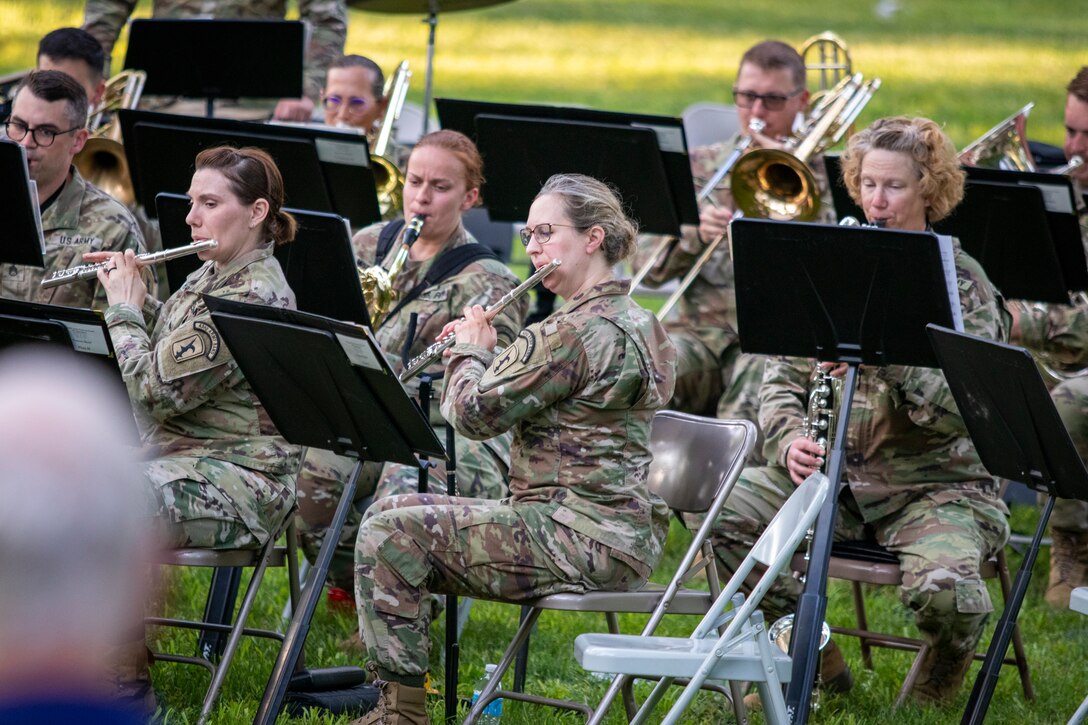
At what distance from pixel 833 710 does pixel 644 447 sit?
135cm

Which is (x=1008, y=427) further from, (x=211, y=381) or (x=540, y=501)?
(x=211, y=381)

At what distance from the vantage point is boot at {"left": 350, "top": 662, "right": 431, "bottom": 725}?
14.0 ft

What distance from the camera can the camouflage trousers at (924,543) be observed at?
478 centimetres

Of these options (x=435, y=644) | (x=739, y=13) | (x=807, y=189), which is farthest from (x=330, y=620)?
(x=739, y=13)

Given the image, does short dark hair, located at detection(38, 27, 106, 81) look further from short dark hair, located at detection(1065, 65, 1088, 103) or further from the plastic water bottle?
short dark hair, located at detection(1065, 65, 1088, 103)

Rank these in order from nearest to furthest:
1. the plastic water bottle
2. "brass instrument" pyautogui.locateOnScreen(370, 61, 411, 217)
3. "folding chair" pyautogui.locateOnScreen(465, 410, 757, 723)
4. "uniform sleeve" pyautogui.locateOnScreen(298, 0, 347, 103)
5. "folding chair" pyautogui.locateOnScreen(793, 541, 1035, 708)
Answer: "folding chair" pyautogui.locateOnScreen(465, 410, 757, 723) → the plastic water bottle → "folding chair" pyautogui.locateOnScreen(793, 541, 1035, 708) → "brass instrument" pyautogui.locateOnScreen(370, 61, 411, 217) → "uniform sleeve" pyautogui.locateOnScreen(298, 0, 347, 103)

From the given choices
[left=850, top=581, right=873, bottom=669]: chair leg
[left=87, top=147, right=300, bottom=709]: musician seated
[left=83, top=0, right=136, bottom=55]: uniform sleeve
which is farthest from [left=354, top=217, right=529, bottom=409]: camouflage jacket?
[left=83, top=0, right=136, bottom=55]: uniform sleeve

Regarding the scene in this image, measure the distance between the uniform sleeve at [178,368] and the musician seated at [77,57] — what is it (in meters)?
2.86

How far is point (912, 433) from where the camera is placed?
5168mm

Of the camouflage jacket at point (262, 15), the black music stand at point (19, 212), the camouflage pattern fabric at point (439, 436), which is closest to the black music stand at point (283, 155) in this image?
the camouflage pattern fabric at point (439, 436)

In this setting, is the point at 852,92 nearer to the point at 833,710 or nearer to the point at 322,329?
the point at 833,710

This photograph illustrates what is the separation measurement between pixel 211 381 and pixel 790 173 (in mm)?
3089

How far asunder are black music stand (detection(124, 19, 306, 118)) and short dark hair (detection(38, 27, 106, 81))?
0.39m

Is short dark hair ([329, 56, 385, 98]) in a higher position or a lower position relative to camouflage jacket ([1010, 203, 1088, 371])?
higher
